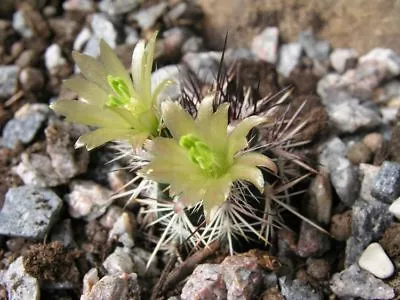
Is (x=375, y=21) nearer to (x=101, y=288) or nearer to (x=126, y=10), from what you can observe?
(x=126, y=10)

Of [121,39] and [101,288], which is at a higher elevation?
[121,39]

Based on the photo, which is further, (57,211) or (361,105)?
(361,105)

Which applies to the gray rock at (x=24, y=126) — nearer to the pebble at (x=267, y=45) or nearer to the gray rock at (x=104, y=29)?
the gray rock at (x=104, y=29)

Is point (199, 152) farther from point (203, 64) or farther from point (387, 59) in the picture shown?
point (387, 59)

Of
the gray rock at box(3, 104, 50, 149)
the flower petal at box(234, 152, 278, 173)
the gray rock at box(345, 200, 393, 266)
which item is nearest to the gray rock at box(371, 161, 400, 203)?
the gray rock at box(345, 200, 393, 266)

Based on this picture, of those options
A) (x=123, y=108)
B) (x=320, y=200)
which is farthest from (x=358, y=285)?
(x=123, y=108)

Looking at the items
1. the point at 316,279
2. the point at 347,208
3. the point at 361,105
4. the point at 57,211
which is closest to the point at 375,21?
the point at 361,105

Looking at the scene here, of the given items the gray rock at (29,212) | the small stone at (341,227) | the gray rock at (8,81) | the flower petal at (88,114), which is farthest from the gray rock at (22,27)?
the small stone at (341,227)
